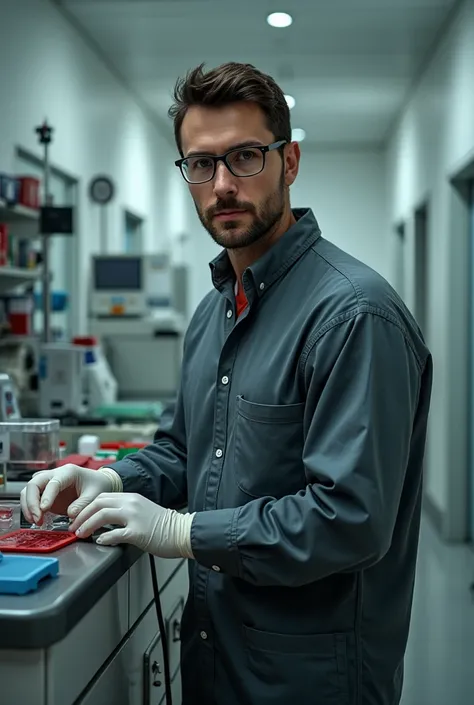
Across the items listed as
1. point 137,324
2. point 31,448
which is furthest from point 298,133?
point 31,448

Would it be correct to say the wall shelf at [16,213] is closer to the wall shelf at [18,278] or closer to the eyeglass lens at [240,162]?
the wall shelf at [18,278]

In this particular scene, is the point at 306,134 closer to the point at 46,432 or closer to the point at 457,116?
the point at 457,116

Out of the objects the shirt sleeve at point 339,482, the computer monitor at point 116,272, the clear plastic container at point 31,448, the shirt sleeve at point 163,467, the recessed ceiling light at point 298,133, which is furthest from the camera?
the recessed ceiling light at point 298,133

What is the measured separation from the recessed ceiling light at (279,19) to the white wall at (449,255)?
992 mm

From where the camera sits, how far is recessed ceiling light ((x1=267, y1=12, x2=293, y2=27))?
15.6 ft

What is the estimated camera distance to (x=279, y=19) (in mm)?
4852

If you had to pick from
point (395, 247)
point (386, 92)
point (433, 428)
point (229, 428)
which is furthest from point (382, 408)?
point (395, 247)

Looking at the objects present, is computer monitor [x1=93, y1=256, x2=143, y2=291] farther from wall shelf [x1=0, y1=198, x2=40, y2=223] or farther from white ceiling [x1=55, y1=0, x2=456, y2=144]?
white ceiling [x1=55, y1=0, x2=456, y2=144]

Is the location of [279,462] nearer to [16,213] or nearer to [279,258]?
[279,258]

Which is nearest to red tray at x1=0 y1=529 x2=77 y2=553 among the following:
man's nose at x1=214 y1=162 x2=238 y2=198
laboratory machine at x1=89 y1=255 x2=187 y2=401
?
man's nose at x1=214 y1=162 x2=238 y2=198

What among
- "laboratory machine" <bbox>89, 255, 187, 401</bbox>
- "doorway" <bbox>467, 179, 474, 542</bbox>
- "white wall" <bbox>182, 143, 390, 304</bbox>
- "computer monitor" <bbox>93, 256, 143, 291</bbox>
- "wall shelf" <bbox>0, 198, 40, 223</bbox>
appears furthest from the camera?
"white wall" <bbox>182, 143, 390, 304</bbox>

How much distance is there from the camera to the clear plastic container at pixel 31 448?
74.6 inches

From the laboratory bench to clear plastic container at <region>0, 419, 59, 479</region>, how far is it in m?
0.42

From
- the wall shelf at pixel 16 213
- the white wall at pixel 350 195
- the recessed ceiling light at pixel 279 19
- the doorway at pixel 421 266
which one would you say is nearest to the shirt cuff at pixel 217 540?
the wall shelf at pixel 16 213
